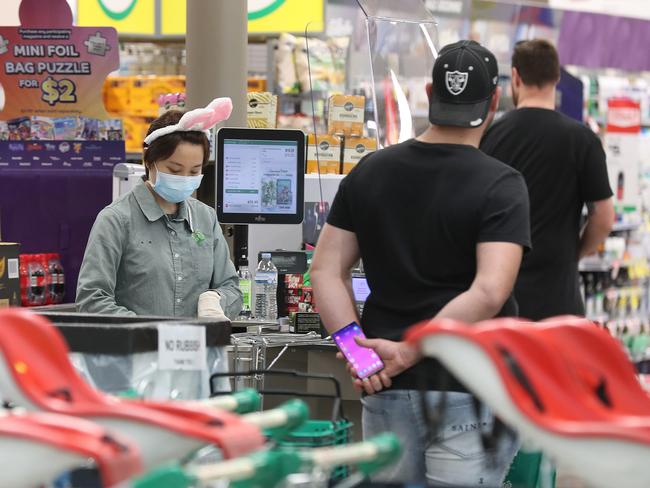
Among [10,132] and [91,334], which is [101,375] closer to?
[91,334]

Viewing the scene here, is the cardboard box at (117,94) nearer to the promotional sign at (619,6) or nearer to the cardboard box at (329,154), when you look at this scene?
the promotional sign at (619,6)

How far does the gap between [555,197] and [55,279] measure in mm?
2619

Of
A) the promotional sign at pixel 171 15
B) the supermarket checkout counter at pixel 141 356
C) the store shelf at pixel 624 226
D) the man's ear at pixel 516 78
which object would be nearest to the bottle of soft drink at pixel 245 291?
the man's ear at pixel 516 78

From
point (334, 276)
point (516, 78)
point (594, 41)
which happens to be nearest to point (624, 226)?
point (594, 41)

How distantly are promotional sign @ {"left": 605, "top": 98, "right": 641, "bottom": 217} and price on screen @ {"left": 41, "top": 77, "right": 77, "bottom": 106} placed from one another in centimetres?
426

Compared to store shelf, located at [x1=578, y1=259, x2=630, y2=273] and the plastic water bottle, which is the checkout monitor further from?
store shelf, located at [x1=578, y1=259, x2=630, y2=273]

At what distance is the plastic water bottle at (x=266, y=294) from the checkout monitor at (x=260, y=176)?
426mm

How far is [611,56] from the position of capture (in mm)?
10578

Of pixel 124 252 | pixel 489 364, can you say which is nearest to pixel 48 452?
pixel 489 364

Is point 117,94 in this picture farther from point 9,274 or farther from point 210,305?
point 210,305

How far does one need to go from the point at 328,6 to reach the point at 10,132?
443 cm

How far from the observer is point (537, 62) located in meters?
4.74

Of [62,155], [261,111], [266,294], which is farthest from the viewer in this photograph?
[62,155]

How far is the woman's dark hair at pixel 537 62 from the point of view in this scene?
15.5 ft
